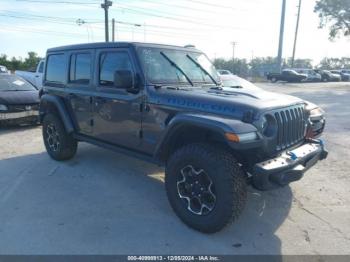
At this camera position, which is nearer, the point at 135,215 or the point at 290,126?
the point at 290,126

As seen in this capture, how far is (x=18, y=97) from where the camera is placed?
28.5 ft

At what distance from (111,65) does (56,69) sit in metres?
1.74

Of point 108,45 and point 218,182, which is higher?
point 108,45

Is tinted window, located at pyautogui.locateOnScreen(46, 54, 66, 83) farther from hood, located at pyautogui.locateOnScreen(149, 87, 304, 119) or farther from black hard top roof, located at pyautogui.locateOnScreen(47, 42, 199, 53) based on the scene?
hood, located at pyautogui.locateOnScreen(149, 87, 304, 119)

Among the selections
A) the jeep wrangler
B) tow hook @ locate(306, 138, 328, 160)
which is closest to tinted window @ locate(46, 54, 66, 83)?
the jeep wrangler

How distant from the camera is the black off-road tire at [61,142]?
18.8ft

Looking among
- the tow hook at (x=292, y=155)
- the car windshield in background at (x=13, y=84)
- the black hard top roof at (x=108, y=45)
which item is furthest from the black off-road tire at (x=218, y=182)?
the car windshield in background at (x=13, y=84)

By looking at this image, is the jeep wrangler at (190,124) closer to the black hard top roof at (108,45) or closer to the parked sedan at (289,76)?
the black hard top roof at (108,45)

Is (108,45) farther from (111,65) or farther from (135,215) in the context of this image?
(135,215)

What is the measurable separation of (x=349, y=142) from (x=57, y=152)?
237 inches

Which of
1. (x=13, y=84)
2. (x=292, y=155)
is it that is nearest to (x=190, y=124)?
(x=292, y=155)

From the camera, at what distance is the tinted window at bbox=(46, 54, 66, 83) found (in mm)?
5723

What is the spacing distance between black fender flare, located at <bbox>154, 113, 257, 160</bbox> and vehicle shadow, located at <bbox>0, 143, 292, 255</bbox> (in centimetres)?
94

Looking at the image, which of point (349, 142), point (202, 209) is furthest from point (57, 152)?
point (349, 142)
